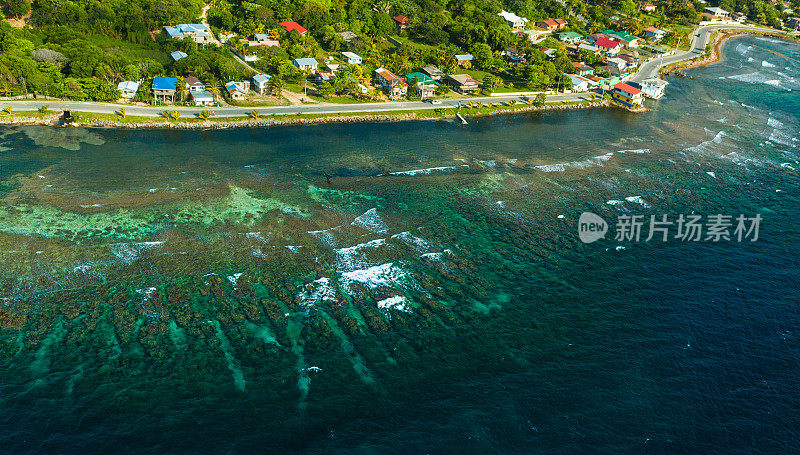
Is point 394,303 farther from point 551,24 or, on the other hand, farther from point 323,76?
point 551,24

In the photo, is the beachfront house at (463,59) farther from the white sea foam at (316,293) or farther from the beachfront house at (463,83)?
the white sea foam at (316,293)

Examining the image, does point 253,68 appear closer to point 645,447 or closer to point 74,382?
point 74,382

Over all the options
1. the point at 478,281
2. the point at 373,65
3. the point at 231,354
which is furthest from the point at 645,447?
the point at 373,65

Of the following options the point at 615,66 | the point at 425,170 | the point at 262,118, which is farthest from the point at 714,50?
the point at 262,118

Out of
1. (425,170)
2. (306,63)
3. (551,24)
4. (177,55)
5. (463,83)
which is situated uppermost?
(551,24)

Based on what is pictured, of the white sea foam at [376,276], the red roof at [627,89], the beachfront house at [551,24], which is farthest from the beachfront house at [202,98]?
the beachfront house at [551,24]

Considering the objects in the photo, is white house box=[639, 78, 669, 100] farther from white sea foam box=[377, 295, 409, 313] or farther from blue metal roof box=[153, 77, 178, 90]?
blue metal roof box=[153, 77, 178, 90]
